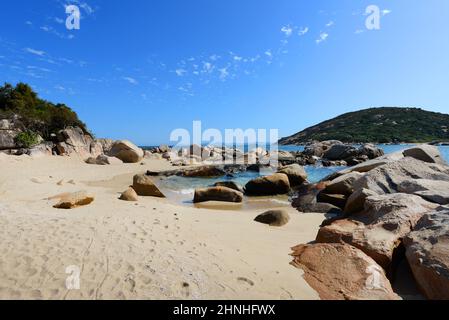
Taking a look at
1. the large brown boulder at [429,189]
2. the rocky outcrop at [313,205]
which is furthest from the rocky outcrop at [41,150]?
the large brown boulder at [429,189]

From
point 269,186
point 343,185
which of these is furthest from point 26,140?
point 343,185

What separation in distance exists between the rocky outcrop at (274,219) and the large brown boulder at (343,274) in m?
3.15

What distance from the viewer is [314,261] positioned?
16.0 ft

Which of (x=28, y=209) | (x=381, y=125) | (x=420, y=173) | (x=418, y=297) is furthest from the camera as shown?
(x=381, y=125)

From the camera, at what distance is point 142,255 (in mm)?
4906

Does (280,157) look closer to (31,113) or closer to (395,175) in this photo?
(395,175)

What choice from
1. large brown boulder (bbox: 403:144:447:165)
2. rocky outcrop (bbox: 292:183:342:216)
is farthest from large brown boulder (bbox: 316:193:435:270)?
large brown boulder (bbox: 403:144:447:165)

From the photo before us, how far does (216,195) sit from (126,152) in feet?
67.5

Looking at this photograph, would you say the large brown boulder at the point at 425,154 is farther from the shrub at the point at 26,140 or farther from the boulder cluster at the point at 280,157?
the shrub at the point at 26,140

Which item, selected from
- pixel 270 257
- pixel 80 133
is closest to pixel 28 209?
pixel 270 257

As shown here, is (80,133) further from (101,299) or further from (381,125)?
(381,125)

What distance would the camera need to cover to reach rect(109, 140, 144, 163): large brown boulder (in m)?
30.6

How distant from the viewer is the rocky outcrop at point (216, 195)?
12.7m
